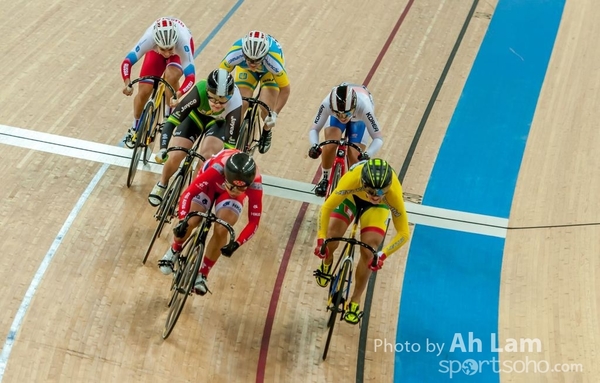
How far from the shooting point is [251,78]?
7.53m

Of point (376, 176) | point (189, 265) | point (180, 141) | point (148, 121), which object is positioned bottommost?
point (189, 265)

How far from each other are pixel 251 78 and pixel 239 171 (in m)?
2.42

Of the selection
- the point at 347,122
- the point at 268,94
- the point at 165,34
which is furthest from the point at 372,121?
the point at 165,34

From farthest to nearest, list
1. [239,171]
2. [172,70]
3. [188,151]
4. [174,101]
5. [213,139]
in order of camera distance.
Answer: [172,70]
[174,101]
[213,139]
[188,151]
[239,171]

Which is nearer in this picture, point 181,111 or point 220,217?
point 220,217

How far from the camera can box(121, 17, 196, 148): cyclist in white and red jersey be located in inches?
271

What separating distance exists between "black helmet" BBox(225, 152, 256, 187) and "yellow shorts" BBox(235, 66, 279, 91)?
2286 mm

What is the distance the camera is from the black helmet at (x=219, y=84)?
6.15m

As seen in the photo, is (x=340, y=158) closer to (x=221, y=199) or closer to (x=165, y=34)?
(x=221, y=199)

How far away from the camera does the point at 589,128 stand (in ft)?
28.7

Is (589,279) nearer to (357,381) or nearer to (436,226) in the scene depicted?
(436,226)

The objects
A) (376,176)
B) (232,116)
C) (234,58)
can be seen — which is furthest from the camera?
(234,58)

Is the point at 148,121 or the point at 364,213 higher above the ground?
the point at 148,121

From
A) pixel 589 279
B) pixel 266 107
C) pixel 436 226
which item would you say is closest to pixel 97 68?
pixel 266 107
